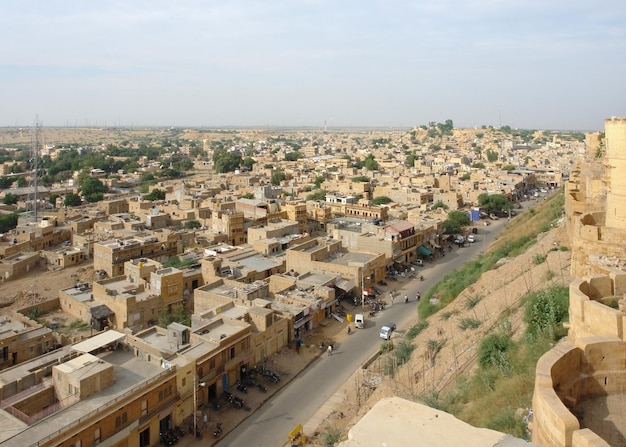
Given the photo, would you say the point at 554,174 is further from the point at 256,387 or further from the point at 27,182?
the point at 27,182

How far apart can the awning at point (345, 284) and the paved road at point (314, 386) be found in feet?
3.20

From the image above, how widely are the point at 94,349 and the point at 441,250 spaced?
2286cm

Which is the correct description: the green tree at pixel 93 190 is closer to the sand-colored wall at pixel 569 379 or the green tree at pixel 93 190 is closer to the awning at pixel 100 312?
the awning at pixel 100 312

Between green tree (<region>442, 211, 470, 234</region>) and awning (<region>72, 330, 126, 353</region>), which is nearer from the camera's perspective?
awning (<region>72, 330, 126, 353</region>)

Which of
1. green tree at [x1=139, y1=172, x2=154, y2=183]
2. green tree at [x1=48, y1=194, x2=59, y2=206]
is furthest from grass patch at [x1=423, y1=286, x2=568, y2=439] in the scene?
green tree at [x1=139, y1=172, x2=154, y2=183]

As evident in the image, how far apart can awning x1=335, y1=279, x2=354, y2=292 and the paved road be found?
974 millimetres

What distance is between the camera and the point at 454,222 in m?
35.1

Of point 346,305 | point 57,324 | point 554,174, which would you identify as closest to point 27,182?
point 57,324

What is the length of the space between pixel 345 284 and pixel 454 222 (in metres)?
15.2

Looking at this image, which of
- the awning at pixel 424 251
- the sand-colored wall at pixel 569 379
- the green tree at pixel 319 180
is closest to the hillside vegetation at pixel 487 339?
the sand-colored wall at pixel 569 379

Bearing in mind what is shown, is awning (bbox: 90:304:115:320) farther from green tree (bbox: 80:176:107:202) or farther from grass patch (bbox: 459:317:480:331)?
green tree (bbox: 80:176:107:202)

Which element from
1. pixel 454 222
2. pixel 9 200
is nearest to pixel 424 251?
pixel 454 222

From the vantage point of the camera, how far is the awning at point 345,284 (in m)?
22.2

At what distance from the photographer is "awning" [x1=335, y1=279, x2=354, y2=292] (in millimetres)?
22183
